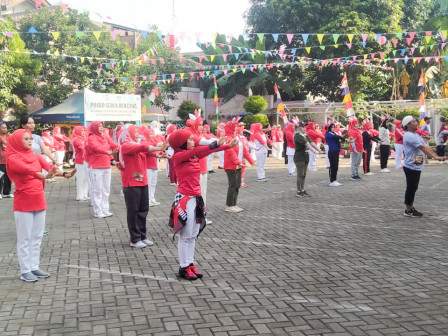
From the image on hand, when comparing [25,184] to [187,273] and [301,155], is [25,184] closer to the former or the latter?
[187,273]

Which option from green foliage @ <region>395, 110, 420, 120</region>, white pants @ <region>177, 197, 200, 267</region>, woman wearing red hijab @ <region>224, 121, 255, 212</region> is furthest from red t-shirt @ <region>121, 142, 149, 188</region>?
green foliage @ <region>395, 110, 420, 120</region>

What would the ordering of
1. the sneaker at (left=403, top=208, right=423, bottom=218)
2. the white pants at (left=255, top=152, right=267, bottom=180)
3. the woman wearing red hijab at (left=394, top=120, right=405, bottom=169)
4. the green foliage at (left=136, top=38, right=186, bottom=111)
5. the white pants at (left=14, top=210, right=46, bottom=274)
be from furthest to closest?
the green foliage at (left=136, top=38, right=186, bottom=111) → the white pants at (left=255, top=152, right=267, bottom=180) → the woman wearing red hijab at (left=394, top=120, right=405, bottom=169) → the sneaker at (left=403, top=208, right=423, bottom=218) → the white pants at (left=14, top=210, right=46, bottom=274)

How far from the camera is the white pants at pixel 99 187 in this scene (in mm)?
9867

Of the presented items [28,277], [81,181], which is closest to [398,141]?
[81,181]

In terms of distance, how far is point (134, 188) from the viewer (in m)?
7.48

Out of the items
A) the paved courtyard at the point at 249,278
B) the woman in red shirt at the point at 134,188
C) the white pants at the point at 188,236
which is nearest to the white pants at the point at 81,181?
the paved courtyard at the point at 249,278

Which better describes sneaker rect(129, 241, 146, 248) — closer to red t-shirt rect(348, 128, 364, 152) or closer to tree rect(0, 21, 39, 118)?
red t-shirt rect(348, 128, 364, 152)

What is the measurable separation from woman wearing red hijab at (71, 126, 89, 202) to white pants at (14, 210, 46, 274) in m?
5.81

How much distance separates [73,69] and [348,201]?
20.5 meters

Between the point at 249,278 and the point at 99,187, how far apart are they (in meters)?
5.02

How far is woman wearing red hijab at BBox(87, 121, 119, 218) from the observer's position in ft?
31.5

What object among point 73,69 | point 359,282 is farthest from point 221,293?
point 73,69

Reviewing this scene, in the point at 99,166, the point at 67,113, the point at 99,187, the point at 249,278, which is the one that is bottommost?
the point at 249,278

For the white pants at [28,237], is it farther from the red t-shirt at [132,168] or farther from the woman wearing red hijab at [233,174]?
the woman wearing red hijab at [233,174]
